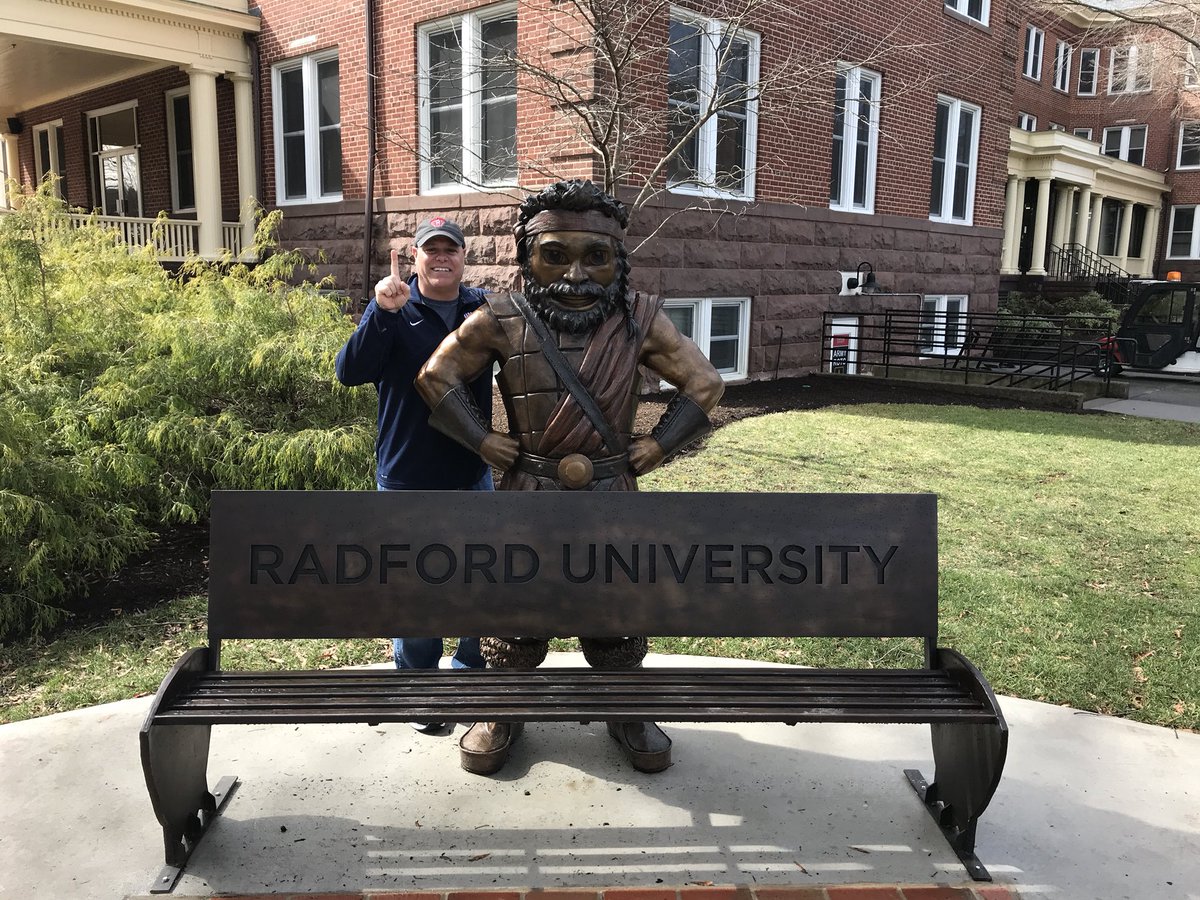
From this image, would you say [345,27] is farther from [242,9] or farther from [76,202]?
[76,202]

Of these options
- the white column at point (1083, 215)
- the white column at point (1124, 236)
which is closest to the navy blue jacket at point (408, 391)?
the white column at point (1083, 215)

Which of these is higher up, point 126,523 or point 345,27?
point 345,27

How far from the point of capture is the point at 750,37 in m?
11.6

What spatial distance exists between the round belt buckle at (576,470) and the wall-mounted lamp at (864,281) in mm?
11866

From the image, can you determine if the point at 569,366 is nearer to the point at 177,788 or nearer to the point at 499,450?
the point at 499,450

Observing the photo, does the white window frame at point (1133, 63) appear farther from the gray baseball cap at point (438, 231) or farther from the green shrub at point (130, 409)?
the gray baseball cap at point (438, 231)

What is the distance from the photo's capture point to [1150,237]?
3347 cm

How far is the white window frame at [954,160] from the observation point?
16.0m

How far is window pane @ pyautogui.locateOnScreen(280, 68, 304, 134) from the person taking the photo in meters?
13.7

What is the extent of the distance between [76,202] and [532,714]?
20352 mm

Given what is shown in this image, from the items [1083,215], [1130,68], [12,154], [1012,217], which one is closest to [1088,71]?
[1130,68]

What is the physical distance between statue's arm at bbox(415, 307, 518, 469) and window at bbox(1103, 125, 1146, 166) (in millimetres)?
37246

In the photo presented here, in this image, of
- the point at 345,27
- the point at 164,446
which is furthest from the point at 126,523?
the point at 345,27

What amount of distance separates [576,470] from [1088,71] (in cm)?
3647
